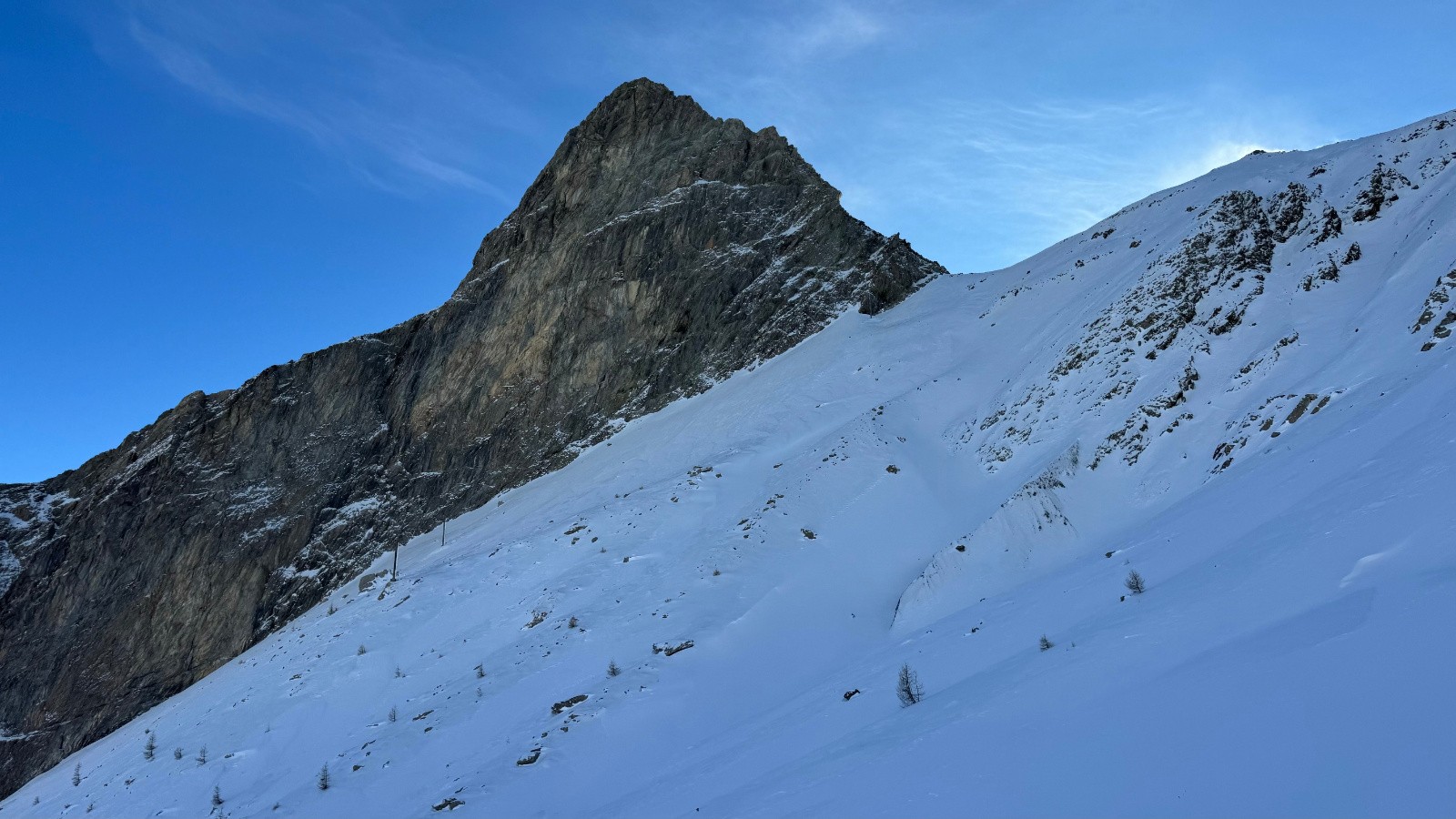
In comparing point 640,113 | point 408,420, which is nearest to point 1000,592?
point 408,420

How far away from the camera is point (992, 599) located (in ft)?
45.5

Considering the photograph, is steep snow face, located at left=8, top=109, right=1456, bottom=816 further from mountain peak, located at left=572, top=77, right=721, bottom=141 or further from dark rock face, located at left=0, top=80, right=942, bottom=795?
mountain peak, located at left=572, top=77, right=721, bottom=141

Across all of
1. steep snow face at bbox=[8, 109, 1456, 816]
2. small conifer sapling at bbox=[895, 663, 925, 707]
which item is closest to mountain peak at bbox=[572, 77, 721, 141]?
steep snow face at bbox=[8, 109, 1456, 816]

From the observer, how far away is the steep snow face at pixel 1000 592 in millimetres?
5621

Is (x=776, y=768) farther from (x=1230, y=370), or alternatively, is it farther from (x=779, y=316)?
(x=779, y=316)

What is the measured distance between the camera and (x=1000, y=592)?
15.2 m

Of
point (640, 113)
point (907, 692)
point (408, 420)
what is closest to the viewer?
point (907, 692)

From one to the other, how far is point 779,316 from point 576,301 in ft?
44.6

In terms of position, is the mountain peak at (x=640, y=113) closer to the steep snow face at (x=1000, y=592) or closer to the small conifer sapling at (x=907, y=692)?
the steep snow face at (x=1000, y=592)

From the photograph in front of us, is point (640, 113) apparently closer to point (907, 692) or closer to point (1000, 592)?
point (1000, 592)

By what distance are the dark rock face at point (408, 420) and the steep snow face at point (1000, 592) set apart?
393 inches

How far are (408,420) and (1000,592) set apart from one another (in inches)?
1750

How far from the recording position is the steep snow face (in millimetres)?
5621

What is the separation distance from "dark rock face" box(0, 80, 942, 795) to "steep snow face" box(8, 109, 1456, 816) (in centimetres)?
999
